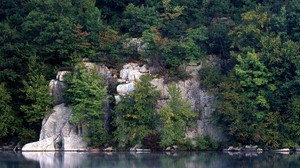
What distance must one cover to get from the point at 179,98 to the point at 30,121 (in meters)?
9.39

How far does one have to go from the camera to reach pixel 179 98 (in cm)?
4903

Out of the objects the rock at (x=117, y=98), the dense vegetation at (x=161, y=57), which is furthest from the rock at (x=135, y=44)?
the rock at (x=117, y=98)

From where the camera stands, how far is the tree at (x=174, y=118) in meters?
47.9

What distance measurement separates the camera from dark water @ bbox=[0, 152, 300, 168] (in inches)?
1540

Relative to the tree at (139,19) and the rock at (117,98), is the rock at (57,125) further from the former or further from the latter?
the tree at (139,19)

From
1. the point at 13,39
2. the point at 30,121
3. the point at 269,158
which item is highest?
the point at 13,39

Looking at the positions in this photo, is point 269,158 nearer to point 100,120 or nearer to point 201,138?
point 201,138

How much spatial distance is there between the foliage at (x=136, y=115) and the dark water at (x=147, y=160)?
7.48 feet

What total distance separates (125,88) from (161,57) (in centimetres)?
369

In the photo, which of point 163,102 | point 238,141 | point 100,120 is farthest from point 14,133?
point 238,141

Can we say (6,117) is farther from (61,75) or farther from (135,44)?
(135,44)

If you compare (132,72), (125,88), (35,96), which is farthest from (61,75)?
(132,72)

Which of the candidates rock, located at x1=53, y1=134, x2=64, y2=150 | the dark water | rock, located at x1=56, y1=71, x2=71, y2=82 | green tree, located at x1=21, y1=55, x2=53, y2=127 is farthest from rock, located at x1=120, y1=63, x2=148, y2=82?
the dark water

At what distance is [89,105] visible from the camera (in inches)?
1941
